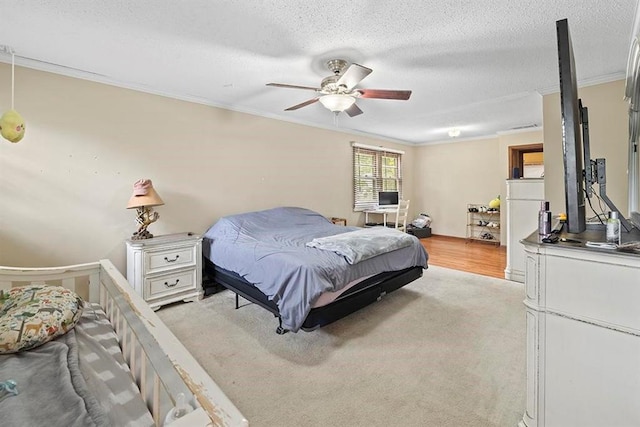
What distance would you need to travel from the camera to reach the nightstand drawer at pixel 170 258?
9.55ft

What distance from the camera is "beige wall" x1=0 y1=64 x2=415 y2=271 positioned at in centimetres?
256

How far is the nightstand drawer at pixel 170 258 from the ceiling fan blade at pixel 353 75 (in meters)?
2.32

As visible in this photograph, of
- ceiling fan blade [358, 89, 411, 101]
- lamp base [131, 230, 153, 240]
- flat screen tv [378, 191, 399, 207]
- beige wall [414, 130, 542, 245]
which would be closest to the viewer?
ceiling fan blade [358, 89, 411, 101]

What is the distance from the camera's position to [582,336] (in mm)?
1240

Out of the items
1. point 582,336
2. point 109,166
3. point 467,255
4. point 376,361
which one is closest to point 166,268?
point 109,166

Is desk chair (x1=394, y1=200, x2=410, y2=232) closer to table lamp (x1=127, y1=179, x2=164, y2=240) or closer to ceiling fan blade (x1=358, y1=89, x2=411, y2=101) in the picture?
ceiling fan blade (x1=358, y1=89, x2=411, y2=101)

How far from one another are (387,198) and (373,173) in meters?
0.65

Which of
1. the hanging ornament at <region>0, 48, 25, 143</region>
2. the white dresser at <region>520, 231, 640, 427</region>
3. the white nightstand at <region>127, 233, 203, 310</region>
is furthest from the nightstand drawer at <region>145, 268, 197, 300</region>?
the white dresser at <region>520, 231, 640, 427</region>

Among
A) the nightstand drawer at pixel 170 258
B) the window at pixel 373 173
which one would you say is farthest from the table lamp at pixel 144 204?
the window at pixel 373 173

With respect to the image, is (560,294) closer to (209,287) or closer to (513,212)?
(513,212)

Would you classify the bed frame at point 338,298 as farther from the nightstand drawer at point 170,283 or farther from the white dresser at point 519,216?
the white dresser at point 519,216

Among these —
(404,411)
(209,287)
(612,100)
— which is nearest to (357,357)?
(404,411)

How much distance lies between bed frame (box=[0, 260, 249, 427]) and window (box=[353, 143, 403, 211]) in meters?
4.85

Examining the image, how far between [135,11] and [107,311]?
1880 millimetres
